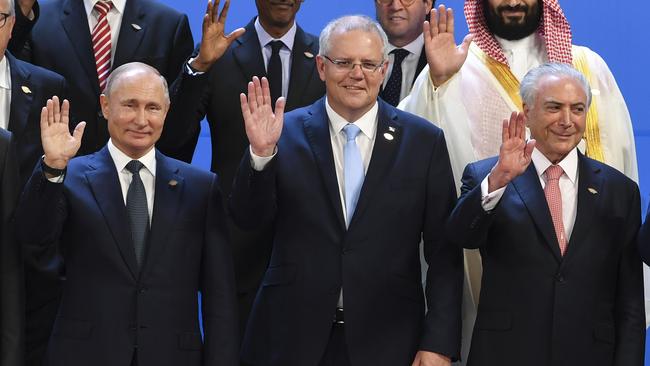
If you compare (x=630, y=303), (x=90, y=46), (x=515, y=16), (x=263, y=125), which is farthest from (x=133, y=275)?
(x=515, y=16)

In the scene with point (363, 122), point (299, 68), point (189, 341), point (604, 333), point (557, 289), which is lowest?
point (189, 341)

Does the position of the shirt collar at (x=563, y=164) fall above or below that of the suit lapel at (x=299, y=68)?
below

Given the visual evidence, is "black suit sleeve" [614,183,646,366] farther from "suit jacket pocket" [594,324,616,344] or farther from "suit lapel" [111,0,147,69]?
"suit lapel" [111,0,147,69]

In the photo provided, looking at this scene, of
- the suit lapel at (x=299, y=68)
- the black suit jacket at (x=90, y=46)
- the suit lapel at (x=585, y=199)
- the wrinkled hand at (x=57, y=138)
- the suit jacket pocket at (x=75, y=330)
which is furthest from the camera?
the suit lapel at (x=299, y=68)

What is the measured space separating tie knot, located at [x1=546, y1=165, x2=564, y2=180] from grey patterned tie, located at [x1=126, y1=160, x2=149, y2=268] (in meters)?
1.26

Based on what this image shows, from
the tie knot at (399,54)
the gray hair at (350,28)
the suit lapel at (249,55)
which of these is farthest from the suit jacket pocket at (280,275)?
the tie knot at (399,54)

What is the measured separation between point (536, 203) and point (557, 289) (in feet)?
0.90

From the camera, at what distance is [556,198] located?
13.9ft

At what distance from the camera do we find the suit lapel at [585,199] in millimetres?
4152

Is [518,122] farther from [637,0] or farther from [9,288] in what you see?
[637,0]

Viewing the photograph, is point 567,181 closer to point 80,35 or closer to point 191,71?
point 191,71

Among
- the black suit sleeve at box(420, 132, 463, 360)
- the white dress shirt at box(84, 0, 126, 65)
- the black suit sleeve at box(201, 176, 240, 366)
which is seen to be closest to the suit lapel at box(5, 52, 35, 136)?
the white dress shirt at box(84, 0, 126, 65)

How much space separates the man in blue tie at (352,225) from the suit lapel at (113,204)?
33cm

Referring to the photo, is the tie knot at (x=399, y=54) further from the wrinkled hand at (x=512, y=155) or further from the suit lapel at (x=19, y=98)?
the suit lapel at (x=19, y=98)
